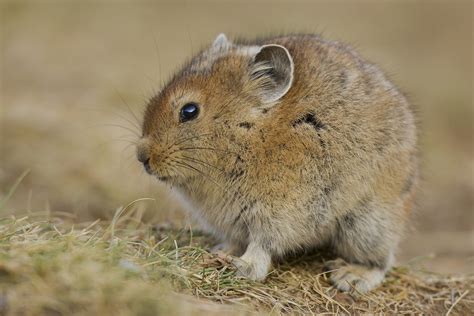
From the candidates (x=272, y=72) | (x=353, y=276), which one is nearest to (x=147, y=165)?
(x=272, y=72)

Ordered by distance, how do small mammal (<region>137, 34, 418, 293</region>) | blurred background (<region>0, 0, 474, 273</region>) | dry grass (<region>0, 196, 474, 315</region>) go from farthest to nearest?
blurred background (<region>0, 0, 474, 273</region>) → small mammal (<region>137, 34, 418, 293</region>) → dry grass (<region>0, 196, 474, 315</region>)

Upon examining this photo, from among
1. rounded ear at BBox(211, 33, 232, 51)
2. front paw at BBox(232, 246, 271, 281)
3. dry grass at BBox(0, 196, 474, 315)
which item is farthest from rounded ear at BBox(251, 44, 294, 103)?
dry grass at BBox(0, 196, 474, 315)

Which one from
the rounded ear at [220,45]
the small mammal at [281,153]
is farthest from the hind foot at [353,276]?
the rounded ear at [220,45]

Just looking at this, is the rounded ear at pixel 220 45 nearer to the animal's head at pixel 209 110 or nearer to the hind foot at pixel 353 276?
the animal's head at pixel 209 110

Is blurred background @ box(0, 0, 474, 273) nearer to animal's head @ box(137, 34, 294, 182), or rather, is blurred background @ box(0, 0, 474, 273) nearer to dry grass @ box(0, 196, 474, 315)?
animal's head @ box(137, 34, 294, 182)

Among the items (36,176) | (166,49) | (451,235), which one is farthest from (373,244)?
(166,49)

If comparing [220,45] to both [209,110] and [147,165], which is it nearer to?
[209,110]

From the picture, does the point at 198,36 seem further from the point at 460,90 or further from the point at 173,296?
the point at 173,296
